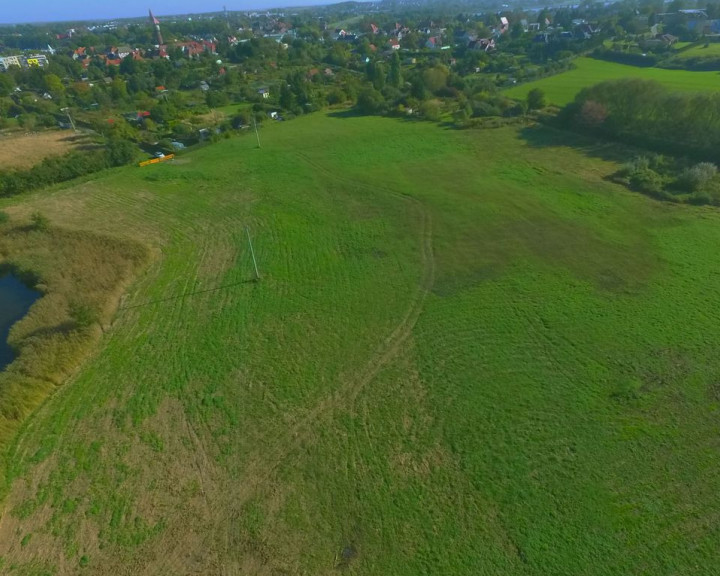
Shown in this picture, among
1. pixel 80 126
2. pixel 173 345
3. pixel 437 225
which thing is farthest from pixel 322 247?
pixel 80 126

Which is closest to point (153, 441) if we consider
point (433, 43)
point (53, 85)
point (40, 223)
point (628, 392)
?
point (628, 392)

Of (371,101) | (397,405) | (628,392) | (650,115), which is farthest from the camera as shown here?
(371,101)

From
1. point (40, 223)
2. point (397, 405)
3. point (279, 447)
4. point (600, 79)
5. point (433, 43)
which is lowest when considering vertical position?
point (397, 405)

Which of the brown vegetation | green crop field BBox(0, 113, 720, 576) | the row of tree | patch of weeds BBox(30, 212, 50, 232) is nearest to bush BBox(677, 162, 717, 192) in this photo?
green crop field BBox(0, 113, 720, 576)

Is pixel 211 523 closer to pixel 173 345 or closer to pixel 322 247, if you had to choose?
pixel 173 345

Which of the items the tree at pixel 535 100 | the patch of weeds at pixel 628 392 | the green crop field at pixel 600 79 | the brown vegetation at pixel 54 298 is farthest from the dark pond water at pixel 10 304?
the green crop field at pixel 600 79

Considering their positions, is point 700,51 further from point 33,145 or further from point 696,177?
point 33,145

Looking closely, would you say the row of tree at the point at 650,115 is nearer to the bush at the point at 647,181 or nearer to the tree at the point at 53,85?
the bush at the point at 647,181
